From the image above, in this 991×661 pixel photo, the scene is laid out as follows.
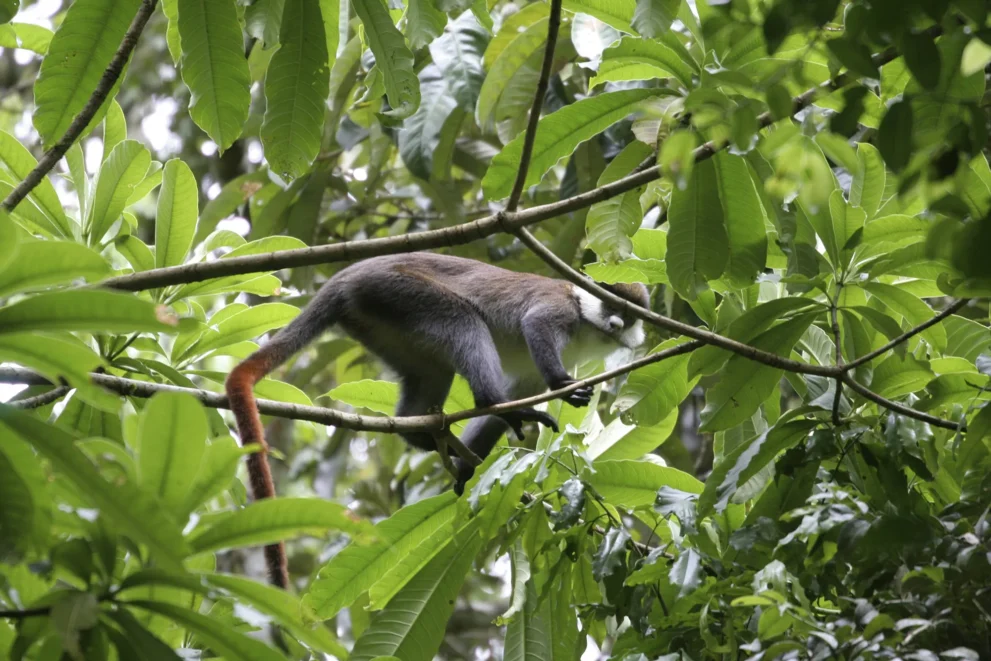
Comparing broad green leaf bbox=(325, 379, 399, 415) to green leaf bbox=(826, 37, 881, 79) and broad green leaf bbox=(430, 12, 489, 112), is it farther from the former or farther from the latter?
green leaf bbox=(826, 37, 881, 79)

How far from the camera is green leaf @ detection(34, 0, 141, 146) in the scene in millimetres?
2533

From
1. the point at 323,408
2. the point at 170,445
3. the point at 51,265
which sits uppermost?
the point at 51,265

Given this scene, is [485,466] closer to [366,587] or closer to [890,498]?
[366,587]

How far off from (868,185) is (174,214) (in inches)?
88.8

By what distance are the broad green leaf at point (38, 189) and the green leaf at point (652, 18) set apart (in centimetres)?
206

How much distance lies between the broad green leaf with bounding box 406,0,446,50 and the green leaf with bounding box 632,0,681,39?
658 millimetres

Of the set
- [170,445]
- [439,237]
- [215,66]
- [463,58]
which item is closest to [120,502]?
[170,445]

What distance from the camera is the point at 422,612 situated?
9.71ft

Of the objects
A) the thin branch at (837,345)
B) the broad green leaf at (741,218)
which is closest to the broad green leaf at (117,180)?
the broad green leaf at (741,218)

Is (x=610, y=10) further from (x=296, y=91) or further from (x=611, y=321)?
(x=611, y=321)

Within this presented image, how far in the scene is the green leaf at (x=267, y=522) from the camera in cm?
172

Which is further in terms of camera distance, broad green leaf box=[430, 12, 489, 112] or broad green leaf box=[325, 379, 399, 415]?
broad green leaf box=[430, 12, 489, 112]

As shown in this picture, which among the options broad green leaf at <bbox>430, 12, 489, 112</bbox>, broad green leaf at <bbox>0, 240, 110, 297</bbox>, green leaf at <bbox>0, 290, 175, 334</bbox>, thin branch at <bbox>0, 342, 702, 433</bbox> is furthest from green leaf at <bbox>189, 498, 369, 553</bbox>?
broad green leaf at <bbox>430, 12, 489, 112</bbox>

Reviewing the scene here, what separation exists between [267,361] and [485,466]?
842mm
